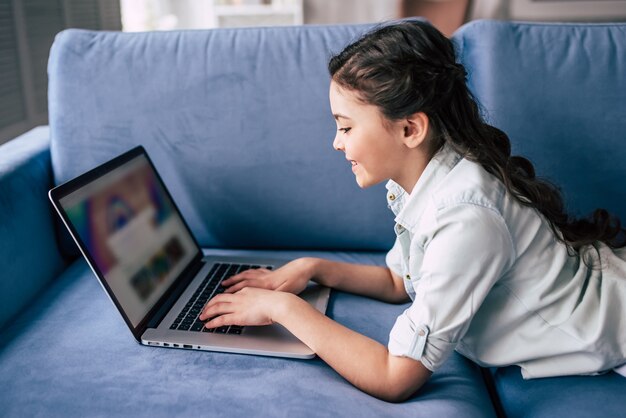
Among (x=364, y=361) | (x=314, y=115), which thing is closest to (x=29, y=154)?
(x=314, y=115)

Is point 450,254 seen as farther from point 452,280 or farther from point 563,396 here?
point 563,396

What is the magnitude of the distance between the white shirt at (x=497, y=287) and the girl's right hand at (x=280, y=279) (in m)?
0.22

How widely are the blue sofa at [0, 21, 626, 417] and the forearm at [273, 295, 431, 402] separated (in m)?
0.16

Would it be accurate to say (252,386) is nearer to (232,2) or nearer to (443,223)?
(443,223)

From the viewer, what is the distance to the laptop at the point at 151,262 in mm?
985

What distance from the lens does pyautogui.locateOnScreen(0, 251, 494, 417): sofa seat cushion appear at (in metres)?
0.87

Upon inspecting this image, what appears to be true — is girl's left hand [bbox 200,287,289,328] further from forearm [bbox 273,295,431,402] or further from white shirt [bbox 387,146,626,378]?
white shirt [bbox 387,146,626,378]

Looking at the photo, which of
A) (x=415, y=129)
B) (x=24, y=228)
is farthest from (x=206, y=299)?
(x=415, y=129)

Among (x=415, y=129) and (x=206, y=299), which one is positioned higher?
(x=415, y=129)

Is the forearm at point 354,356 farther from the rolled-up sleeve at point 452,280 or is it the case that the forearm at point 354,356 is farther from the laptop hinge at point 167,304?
the laptop hinge at point 167,304

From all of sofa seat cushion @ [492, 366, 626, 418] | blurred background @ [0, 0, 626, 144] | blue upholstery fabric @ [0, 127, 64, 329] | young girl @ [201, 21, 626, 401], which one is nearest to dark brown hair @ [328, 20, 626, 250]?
young girl @ [201, 21, 626, 401]

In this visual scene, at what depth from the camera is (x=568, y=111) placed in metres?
1.28

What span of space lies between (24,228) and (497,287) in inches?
36.1

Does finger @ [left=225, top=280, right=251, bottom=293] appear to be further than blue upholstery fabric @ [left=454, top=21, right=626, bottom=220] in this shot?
No
